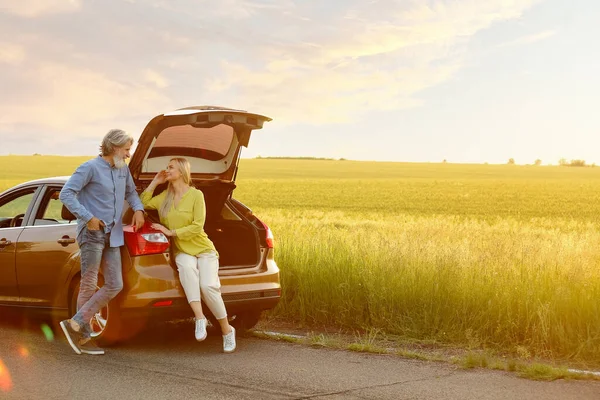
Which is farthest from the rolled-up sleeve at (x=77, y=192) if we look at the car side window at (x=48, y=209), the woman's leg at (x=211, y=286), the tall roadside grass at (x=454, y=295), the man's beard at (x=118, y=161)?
the tall roadside grass at (x=454, y=295)

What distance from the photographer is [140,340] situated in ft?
25.4

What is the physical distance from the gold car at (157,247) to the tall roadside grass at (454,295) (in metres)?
1.10

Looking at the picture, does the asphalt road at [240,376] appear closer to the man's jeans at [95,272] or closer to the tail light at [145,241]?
the man's jeans at [95,272]

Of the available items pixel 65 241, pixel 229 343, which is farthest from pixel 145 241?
pixel 229 343

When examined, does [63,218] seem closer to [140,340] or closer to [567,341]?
[140,340]

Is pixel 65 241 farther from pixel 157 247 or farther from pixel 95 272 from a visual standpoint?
pixel 157 247

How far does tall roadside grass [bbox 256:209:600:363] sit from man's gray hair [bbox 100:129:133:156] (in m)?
2.88

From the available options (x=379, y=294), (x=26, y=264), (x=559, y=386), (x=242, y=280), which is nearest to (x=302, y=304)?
(x=379, y=294)

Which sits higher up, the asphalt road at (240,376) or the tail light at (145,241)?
the tail light at (145,241)

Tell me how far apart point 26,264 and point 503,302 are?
15.3ft

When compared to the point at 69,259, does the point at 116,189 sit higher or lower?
higher

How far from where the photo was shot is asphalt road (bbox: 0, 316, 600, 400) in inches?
225

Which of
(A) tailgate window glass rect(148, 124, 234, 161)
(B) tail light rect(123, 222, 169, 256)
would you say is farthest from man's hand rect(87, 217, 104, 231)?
(A) tailgate window glass rect(148, 124, 234, 161)

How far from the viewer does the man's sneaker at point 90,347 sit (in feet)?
23.1
